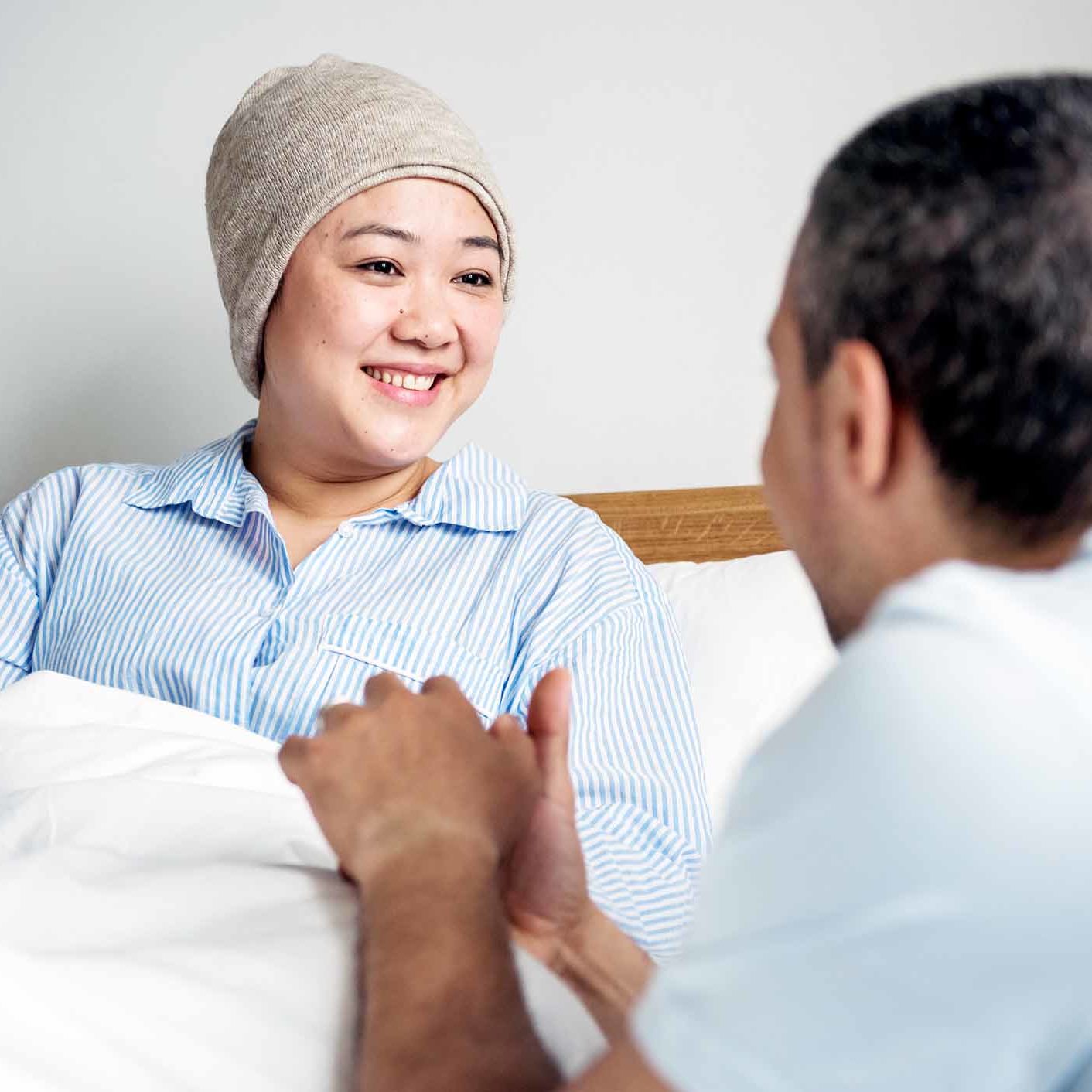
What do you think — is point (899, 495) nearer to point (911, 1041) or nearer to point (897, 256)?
point (897, 256)

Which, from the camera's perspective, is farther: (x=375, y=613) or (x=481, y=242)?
(x=481, y=242)

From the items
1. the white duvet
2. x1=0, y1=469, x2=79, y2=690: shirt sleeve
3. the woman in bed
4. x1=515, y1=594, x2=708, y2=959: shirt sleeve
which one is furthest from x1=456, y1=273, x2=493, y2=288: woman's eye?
the white duvet

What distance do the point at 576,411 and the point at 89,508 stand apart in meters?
0.77

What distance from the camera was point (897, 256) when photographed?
0.56 meters

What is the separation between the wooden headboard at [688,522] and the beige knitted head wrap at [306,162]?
20.4 inches

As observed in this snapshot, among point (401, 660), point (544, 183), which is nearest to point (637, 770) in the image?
point (401, 660)

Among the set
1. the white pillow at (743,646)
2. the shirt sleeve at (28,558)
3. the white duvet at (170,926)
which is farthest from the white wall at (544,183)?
the white duvet at (170,926)

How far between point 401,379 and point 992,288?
945mm

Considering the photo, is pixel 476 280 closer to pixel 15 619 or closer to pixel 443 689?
pixel 15 619

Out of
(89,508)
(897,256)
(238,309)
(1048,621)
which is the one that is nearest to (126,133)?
(238,309)

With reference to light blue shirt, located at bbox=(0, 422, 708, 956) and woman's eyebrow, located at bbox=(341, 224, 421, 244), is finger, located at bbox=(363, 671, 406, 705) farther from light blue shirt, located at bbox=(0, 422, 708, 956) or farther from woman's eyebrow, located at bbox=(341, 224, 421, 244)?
woman's eyebrow, located at bbox=(341, 224, 421, 244)

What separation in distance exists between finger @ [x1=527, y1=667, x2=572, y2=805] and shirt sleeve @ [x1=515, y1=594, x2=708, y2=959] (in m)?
0.22

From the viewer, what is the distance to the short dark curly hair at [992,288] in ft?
1.75

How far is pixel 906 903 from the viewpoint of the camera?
0.43 meters
